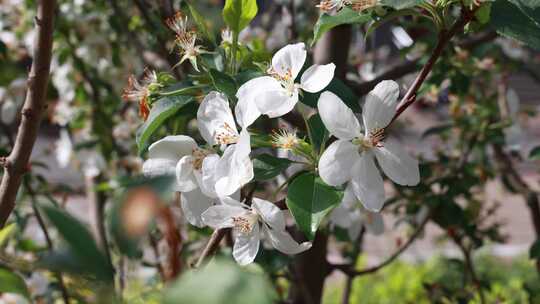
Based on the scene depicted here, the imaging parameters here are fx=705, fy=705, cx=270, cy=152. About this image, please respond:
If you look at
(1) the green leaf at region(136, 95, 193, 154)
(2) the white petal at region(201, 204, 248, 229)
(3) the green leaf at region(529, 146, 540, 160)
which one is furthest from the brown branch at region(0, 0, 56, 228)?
(3) the green leaf at region(529, 146, 540, 160)

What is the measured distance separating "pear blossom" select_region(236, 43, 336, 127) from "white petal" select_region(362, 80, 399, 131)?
0.18 ft

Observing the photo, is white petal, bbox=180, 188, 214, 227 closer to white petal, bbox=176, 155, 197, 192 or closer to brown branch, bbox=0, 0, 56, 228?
white petal, bbox=176, 155, 197, 192

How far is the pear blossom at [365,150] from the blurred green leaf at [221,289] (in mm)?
461

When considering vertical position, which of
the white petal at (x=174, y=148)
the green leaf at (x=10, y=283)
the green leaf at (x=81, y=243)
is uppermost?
the green leaf at (x=81, y=243)

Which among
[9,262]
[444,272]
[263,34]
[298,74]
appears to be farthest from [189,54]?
[444,272]

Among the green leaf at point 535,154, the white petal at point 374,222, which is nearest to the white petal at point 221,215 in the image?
the white petal at point 374,222

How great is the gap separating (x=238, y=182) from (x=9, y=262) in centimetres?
29

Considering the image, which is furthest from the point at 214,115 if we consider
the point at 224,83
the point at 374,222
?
the point at 374,222

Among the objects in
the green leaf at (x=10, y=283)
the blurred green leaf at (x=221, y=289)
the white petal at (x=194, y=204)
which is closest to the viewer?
the blurred green leaf at (x=221, y=289)

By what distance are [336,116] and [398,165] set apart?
11 centimetres

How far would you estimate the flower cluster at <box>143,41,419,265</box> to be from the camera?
763 mm

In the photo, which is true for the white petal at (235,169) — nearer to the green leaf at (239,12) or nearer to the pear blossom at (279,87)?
the pear blossom at (279,87)

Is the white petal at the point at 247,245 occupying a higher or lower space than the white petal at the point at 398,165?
lower

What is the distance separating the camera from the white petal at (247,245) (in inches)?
31.8
